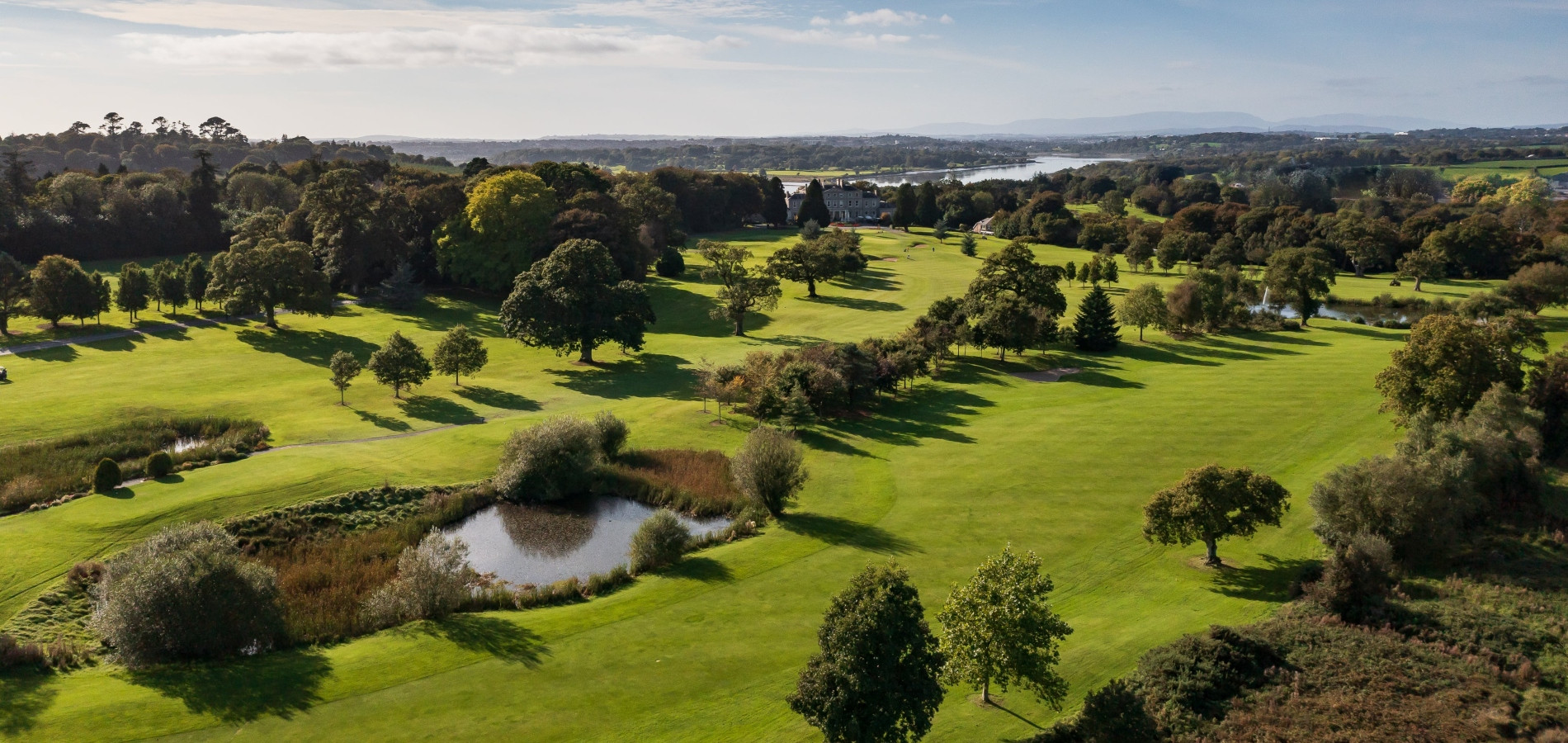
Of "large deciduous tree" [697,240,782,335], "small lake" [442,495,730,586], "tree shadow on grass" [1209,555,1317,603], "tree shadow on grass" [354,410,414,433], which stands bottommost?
"small lake" [442,495,730,586]

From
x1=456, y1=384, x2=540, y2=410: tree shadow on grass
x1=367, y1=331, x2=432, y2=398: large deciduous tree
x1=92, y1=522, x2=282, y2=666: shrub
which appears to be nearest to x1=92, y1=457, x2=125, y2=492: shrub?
x1=92, y1=522, x2=282, y2=666: shrub

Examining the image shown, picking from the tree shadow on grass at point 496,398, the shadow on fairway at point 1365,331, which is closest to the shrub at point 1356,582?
the tree shadow on grass at point 496,398

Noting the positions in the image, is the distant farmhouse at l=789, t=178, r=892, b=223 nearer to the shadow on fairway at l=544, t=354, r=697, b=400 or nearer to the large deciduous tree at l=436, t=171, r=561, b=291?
the large deciduous tree at l=436, t=171, r=561, b=291

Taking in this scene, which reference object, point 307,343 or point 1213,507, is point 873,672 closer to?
point 1213,507

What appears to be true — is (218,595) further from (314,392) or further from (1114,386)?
(1114,386)

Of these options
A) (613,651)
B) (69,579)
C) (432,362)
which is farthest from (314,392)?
(613,651)

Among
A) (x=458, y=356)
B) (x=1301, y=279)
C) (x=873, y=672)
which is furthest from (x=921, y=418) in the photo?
(x=1301, y=279)
